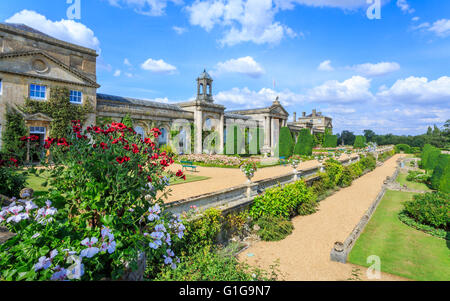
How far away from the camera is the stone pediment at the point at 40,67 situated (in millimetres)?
17062

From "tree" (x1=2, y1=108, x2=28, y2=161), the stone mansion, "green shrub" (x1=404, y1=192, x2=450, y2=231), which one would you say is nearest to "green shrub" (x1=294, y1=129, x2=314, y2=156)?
the stone mansion

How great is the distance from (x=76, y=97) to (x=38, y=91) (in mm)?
2655

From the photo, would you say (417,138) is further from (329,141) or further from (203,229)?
(203,229)

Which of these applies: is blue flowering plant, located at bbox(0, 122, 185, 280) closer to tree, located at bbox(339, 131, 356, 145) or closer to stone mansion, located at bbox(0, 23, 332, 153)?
stone mansion, located at bbox(0, 23, 332, 153)

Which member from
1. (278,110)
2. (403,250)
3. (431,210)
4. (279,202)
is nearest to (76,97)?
(279,202)

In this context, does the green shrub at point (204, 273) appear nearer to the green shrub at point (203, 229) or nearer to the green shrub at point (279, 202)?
the green shrub at point (203, 229)

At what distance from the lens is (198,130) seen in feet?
107

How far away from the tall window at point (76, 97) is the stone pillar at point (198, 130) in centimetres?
1461

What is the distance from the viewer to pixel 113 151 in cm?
368

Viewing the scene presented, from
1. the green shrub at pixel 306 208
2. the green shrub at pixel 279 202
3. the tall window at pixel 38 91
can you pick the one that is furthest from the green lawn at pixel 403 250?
the tall window at pixel 38 91

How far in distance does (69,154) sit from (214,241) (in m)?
4.98

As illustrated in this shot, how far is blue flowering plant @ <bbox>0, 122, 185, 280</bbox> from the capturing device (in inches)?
97.3

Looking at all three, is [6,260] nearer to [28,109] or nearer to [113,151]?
[113,151]
